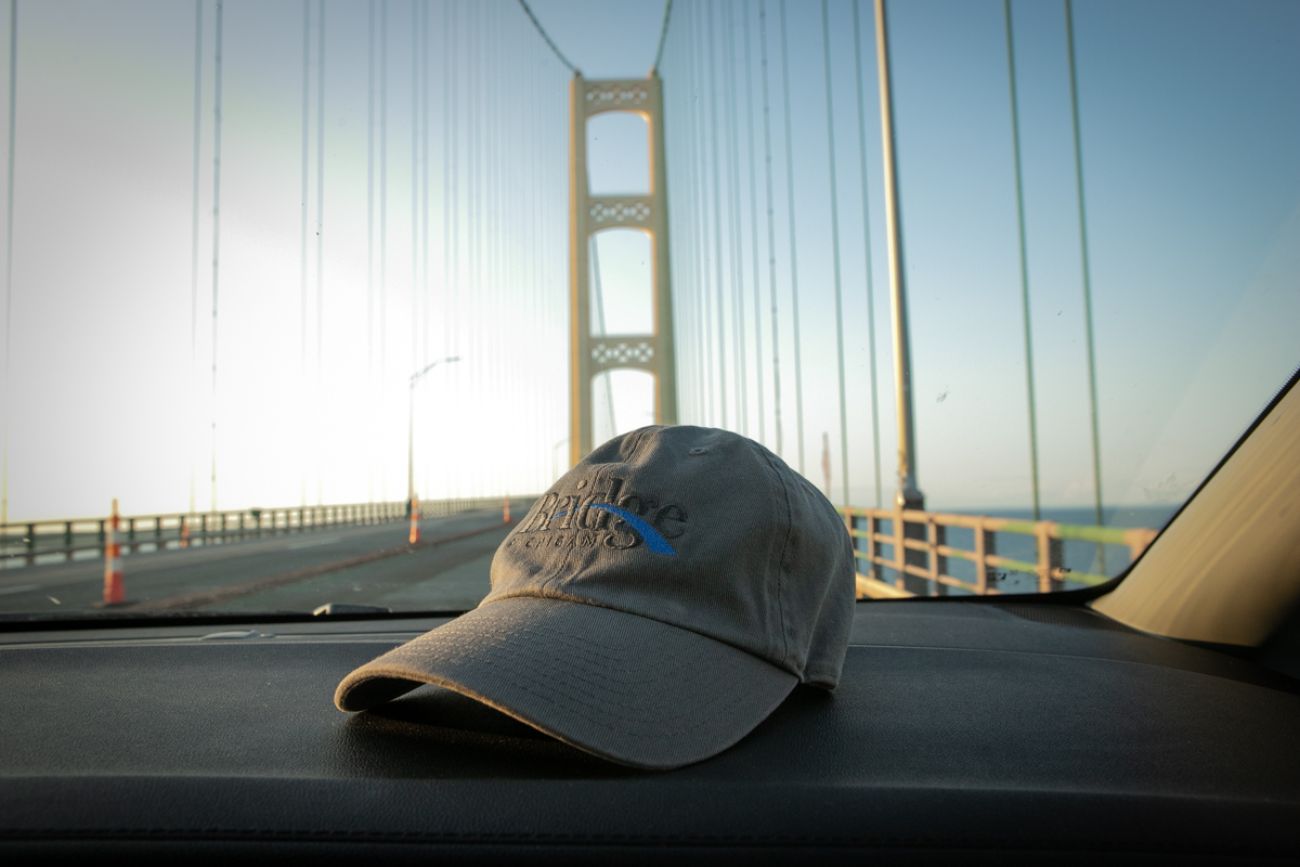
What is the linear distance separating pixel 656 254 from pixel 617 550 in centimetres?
1494

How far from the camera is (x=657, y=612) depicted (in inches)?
42.0

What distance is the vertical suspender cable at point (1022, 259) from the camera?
2920 mm

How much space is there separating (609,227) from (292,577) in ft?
36.5

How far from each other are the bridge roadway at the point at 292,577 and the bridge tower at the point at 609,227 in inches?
275

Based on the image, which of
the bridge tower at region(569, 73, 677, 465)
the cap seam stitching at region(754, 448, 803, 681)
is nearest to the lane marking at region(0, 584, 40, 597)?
the cap seam stitching at region(754, 448, 803, 681)

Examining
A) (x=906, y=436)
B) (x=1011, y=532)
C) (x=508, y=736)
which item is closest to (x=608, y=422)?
(x=906, y=436)

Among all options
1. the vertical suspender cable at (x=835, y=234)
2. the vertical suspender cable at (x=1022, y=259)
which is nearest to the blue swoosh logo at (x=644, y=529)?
the vertical suspender cable at (x=1022, y=259)

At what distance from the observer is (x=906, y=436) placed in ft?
17.1

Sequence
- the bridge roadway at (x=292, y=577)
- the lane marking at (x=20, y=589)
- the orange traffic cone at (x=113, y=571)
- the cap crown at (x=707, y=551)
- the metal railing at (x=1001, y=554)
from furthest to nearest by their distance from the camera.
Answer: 1. the lane marking at (x=20, y=589)
2. the orange traffic cone at (x=113, y=571)
3. the bridge roadway at (x=292, y=577)
4. the metal railing at (x=1001, y=554)
5. the cap crown at (x=707, y=551)

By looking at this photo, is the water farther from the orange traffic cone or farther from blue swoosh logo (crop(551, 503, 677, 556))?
the orange traffic cone

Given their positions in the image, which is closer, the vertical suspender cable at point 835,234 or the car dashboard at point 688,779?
the car dashboard at point 688,779

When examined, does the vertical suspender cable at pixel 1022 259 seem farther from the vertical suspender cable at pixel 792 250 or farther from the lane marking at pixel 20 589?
the lane marking at pixel 20 589

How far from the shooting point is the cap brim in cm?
88

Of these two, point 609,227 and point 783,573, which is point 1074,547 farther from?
point 609,227
